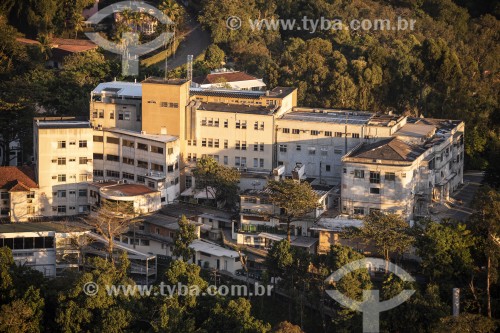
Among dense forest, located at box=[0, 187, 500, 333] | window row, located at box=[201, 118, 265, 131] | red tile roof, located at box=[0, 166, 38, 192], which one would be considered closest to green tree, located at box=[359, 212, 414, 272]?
dense forest, located at box=[0, 187, 500, 333]

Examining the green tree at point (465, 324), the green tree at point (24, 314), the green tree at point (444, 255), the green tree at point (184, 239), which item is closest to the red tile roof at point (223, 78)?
the green tree at point (184, 239)

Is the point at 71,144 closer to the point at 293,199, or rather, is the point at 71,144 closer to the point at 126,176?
the point at 126,176

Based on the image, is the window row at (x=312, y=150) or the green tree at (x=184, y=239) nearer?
the green tree at (x=184, y=239)

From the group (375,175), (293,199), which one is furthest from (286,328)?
(375,175)

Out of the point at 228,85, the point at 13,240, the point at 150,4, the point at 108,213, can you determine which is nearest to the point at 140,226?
the point at 108,213

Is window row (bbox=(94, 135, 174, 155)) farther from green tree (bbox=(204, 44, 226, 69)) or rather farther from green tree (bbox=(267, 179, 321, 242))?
green tree (bbox=(204, 44, 226, 69))

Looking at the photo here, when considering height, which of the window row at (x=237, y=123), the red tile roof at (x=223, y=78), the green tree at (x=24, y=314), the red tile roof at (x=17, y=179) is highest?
the red tile roof at (x=223, y=78)

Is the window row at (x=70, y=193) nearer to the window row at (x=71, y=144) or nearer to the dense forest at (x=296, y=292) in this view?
the window row at (x=71, y=144)
